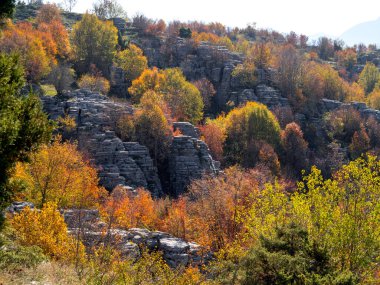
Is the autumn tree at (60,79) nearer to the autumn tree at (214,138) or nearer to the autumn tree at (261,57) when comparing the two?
the autumn tree at (214,138)

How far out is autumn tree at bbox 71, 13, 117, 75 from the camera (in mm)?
93000

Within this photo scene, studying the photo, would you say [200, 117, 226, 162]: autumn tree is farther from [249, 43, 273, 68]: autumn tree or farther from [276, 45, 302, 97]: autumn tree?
[249, 43, 273, 68]: autumn tree

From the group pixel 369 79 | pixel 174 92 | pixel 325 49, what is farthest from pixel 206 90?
pixel 325 49

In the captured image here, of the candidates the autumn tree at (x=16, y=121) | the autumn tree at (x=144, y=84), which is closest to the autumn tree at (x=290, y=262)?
the autumn tree at (x=16, y=121)

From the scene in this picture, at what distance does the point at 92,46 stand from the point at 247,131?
39596mm

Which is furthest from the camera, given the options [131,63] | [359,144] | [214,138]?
[131,63]

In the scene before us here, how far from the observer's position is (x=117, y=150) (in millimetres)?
61875

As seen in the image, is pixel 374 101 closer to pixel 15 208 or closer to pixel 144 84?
pixel 144 84

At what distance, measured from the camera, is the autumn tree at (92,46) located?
93.0 meters

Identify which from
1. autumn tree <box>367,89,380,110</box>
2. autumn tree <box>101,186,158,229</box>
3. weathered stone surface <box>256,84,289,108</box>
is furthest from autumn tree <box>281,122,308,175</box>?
autumn tree <box>101,186,158,229</box>

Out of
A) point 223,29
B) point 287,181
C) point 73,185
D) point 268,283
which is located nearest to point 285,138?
point 287,181

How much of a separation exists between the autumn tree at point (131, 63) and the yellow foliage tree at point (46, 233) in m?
70.8

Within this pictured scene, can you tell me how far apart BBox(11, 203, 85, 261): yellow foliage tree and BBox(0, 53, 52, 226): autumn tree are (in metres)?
8.13

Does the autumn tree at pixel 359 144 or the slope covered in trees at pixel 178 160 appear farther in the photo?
the autumn tree at pixel 359 144
